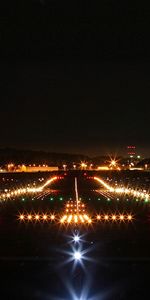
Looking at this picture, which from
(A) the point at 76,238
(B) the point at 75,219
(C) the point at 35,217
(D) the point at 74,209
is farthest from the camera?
(D) the point at 74,209

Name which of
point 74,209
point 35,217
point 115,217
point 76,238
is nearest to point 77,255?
point 76,238

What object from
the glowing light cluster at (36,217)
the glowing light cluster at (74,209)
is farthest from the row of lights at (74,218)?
the glowing light cluster at (74,209)

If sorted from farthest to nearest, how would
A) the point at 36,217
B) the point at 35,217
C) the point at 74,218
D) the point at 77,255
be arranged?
the point at 35,217 → the point at 36,217 → the point at 74,218 → the point at 77,255

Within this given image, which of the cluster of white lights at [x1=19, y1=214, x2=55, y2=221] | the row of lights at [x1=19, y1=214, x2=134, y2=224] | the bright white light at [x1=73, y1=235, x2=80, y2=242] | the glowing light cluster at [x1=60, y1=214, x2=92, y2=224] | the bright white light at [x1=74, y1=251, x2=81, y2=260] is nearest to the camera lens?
the bright white light at [x1=74, y1=251, x2=81, y2=260]

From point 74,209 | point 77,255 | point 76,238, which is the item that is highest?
point 74,209

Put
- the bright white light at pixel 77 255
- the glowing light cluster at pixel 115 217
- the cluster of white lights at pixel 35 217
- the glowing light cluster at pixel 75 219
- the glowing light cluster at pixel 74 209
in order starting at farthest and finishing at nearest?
the glowing light cluster at pixel 74 209, the cluster of white lights at pixel 35 217, the glowing light cluster at pixel 115 217, the glowing light cluster at pixel 75 219, the bright white light at pixel 77 255

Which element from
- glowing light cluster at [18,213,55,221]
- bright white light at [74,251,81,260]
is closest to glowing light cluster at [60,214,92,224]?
glowing light cluster at [18,213,55,221]

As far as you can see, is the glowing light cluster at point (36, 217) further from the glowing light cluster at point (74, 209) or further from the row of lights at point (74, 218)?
the glowing light cluster at point (74, 209)

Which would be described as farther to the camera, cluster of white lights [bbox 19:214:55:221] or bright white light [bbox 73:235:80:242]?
cluster of white lights [bbox 19:214:55:221]

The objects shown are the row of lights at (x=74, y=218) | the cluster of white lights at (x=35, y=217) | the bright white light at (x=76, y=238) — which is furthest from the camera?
the cluster of white lights at (x=35, y=217)

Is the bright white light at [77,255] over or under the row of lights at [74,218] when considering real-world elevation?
under

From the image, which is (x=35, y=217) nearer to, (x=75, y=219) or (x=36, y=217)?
(x=36, y=217)

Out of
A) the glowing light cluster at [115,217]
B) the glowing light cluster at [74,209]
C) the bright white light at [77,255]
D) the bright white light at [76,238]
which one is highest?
the glowing light cluster at [74,209]

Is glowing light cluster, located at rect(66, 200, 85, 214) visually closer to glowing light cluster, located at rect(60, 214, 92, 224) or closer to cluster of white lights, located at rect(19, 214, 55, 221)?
glowing light cluster, located at rect(60, 214, 92, 224)
